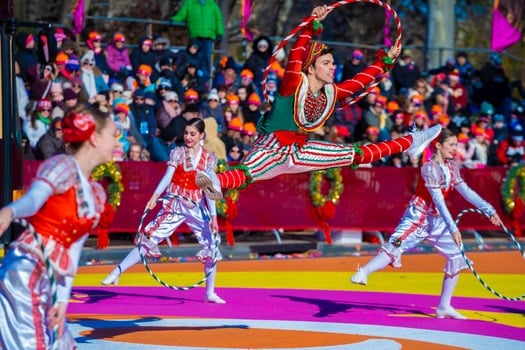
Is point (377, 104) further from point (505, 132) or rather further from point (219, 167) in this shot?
point (219, 167)

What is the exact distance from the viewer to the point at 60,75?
21.0 m

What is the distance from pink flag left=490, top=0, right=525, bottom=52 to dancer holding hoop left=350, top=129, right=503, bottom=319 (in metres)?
16.5

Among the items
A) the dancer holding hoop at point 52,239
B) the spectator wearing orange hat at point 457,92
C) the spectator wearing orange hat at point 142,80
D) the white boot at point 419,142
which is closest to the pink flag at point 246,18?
the spectator wearing orange hat at point 142,80

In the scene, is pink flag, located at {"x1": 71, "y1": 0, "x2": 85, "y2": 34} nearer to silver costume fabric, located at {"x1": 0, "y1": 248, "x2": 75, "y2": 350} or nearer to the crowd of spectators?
the crowd of spectators

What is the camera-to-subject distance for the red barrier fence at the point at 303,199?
20078mm

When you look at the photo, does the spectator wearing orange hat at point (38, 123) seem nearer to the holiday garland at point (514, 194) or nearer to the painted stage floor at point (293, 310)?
the painted stage floor at point (293, 310)

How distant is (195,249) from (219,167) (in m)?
1.54

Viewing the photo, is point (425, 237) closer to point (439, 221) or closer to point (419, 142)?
point (439, 221)

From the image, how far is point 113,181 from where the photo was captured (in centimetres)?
1967

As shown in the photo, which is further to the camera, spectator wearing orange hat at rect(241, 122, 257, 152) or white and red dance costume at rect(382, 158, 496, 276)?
spectator wearing orange hat at rect(241, 122, 257, 152)

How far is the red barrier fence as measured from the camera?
20.1 metres

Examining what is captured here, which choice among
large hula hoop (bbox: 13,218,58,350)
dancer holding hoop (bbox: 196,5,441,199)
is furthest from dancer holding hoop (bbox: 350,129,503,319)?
large hula hoop (bbox: 13,218,58,350)

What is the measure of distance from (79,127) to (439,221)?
6331 mm

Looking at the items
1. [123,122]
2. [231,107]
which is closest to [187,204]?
[123,122]
